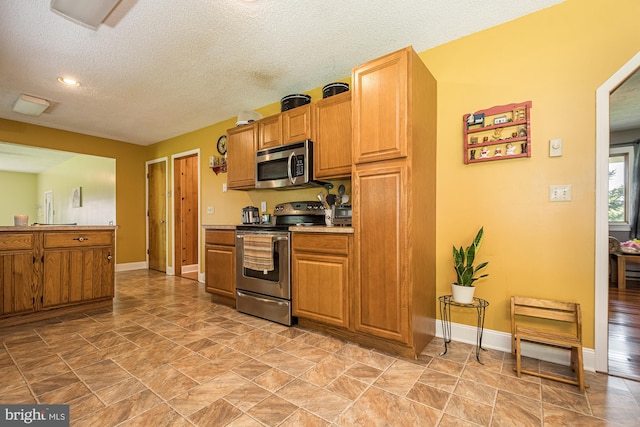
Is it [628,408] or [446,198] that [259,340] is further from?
[628,408]

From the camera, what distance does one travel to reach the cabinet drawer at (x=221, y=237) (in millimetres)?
3326

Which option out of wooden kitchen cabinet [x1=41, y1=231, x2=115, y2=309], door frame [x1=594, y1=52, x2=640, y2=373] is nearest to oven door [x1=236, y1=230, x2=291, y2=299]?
wooden kitchen cabinet [x1=41, y1=231, x2=115, y2=309]

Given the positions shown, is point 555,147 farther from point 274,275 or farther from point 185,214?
point 185,214

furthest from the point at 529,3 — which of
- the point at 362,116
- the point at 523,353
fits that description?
the point at 523,353

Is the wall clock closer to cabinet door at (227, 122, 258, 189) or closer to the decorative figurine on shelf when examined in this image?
cabinet door at (227, 122, 258, 189)

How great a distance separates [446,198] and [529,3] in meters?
1.49

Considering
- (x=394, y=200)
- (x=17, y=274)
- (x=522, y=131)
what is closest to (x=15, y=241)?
(x=17, y=274)

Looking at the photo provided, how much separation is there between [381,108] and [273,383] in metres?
2.04

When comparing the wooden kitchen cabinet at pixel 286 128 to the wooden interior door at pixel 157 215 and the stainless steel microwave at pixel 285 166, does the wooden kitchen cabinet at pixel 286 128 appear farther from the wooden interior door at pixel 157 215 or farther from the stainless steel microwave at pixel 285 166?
the wooden interior door at pixel 157 215

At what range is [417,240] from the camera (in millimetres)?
2154

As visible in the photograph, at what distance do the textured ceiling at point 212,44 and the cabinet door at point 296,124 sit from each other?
42cm

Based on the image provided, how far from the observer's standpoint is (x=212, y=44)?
8.35 ft

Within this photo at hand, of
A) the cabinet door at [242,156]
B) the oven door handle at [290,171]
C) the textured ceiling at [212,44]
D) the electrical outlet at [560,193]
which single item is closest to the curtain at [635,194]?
the electrical outlet at [560,193]

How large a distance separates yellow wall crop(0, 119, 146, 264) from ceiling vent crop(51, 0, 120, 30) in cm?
387
